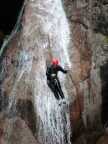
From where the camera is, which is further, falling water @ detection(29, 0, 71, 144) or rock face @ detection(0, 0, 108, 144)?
falling water @ detection(29, 0, 71, 144)

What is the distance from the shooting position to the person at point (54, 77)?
14.5 m

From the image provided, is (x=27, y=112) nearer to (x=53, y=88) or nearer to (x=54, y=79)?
(x=53, y=88)

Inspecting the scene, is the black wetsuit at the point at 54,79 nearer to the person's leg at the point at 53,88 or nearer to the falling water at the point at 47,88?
the person's leg at the point at 53,88

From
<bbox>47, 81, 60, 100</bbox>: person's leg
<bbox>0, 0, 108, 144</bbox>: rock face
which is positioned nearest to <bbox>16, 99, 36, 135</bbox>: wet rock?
<bbox>0, 0, 108, 144</bbox>: rock face

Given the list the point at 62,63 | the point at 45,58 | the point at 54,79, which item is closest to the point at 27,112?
the point at 54,79

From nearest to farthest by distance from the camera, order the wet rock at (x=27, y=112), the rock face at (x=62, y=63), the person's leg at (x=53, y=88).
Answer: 1. the wet rock at (x=27, y=112)
2. the rock face at (x=62, y=63)
3. the person's leg at (x=53, y=88)

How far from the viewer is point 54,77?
1462 cm

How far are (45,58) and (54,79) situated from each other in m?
1.37

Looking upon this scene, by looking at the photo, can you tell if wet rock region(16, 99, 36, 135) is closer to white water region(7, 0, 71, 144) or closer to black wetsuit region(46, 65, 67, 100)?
white water region(7, 0, 71, 144)

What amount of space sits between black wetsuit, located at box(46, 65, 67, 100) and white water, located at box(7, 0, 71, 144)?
0.80 ft

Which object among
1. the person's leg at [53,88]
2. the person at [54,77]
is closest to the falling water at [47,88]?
the person's leg at [53,88]

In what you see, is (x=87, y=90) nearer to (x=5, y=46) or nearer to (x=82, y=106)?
(x=82, y=106)

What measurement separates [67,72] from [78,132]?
2536mm

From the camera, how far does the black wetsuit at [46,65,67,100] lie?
1455 centimetres
